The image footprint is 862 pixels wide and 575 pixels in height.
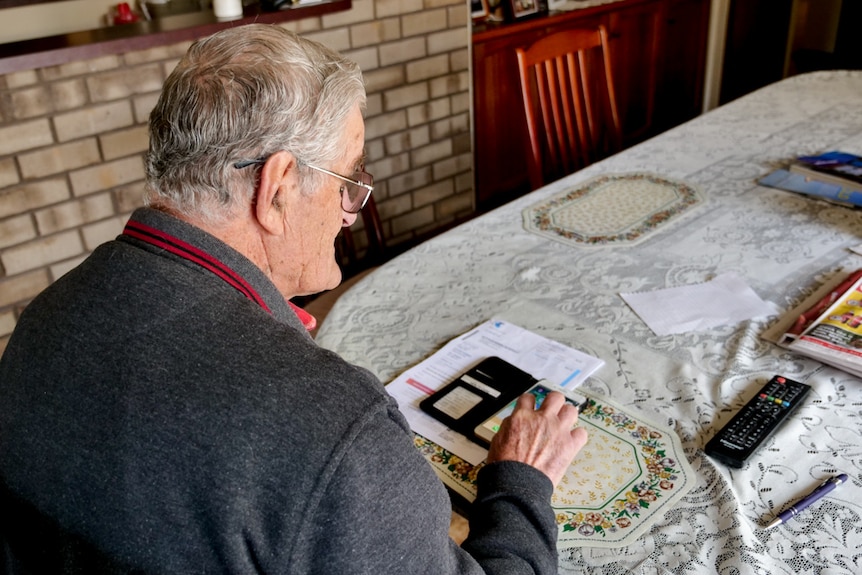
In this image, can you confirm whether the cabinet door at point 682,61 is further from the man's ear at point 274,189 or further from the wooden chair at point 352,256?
the man's ear at point 274,189

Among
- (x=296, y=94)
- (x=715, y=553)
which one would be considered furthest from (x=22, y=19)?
(x=715, y=553)

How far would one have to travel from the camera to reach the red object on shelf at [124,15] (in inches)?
106

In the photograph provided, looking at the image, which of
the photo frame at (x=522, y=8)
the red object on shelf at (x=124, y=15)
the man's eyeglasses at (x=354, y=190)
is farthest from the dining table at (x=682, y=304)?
the red object on shelf at (x=124, y=15)

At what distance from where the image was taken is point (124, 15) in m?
2.70

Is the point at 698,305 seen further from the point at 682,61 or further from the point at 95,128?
the point at 682,61

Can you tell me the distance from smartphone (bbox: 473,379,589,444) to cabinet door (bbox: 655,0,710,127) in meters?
3.35

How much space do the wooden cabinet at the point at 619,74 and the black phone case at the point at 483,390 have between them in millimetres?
1675

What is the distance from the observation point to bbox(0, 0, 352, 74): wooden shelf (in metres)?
2.13

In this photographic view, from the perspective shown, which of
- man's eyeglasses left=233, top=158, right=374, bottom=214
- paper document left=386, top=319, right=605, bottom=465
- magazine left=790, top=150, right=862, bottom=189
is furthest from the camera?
magazine left=790, top=150, right=862, bottom=189

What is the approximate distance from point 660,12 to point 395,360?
3238 millimetres

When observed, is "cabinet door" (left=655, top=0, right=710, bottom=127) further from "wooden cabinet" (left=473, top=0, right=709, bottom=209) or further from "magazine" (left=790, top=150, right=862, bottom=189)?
"magazine" (left=790, top=150, right=862, bottom=189)

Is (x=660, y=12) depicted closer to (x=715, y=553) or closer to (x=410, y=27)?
(x=410, y=27)

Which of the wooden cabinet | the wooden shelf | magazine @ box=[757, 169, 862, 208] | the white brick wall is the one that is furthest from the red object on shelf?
magazine @ box=[757, 169, 862, 208]

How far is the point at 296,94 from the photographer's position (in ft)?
2.84
